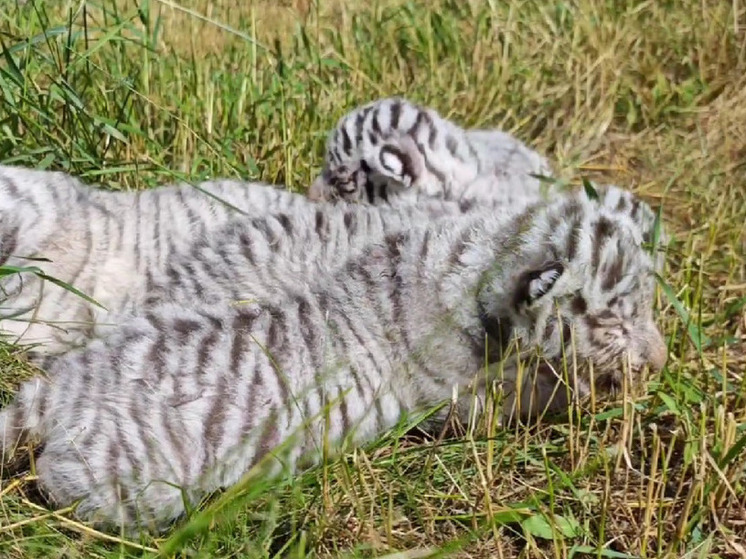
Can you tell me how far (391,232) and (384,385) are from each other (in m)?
0.49

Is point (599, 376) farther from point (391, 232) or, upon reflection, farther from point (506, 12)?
point (506, 12)

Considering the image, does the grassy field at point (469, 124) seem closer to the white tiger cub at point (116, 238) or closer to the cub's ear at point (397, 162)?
the white tiger cub at point (116, 238)

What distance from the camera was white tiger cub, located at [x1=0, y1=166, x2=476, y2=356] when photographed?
291 cm

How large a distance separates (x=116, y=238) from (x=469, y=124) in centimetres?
167

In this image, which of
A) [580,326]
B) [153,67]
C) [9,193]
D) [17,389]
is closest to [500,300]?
[580,326]

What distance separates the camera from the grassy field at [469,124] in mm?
2303

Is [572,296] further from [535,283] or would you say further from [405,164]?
[405,164]

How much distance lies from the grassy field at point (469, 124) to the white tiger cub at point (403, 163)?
0.35m

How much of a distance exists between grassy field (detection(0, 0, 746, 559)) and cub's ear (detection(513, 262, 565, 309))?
327mm

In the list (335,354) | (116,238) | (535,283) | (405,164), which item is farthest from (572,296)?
(116,238)

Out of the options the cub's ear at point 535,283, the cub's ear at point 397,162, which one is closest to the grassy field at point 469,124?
the cub's ear at point 535,283

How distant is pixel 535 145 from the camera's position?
4250 mm

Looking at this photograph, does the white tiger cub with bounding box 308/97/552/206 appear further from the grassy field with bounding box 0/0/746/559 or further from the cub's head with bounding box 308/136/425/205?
the grassy field with bounding box 0/0/746/559

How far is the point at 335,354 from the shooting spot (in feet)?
8.46
